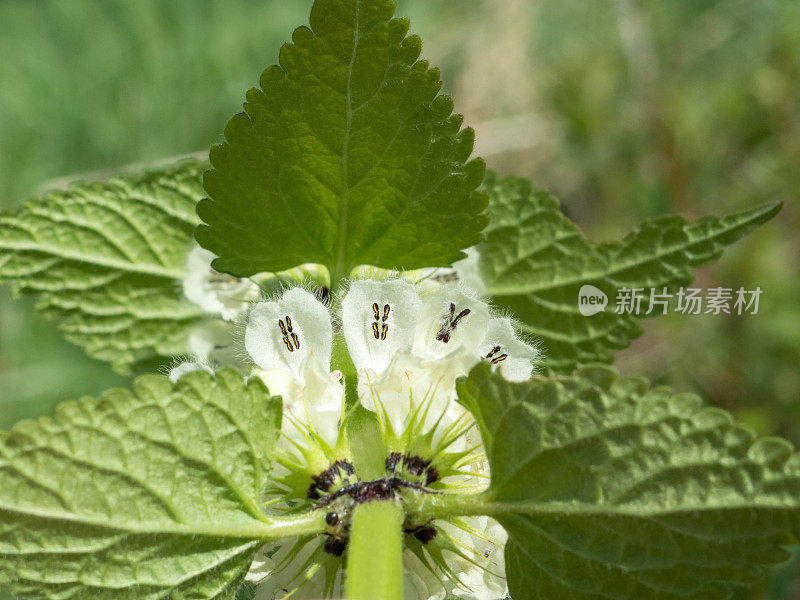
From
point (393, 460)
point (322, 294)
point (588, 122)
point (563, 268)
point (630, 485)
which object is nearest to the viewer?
point (630, 485)

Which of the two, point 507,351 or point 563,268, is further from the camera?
point 563,268

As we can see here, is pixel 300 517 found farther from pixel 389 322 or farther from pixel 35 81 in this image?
pixel 35 81

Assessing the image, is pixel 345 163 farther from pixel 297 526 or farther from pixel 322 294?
pixel 297 526

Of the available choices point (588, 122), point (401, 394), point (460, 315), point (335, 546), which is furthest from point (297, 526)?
point (588, 122)

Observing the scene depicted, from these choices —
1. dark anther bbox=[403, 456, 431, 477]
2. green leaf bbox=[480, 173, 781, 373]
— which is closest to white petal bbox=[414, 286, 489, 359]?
dark anther bbox=[403, 456, 431, 477]

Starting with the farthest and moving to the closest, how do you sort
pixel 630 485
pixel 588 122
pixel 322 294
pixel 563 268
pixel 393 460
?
pixel 588 122, pixel 563 268, pixel 322 294, pixel 393 460, pixel 630 485

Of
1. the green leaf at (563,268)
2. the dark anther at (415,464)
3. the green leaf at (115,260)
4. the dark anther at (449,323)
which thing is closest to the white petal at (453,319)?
the dark anther at (449,323)

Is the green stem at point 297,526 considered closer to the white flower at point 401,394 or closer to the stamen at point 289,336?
the white flower at point 401,394

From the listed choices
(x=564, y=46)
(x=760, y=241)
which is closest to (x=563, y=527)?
(x=760, y=241)
